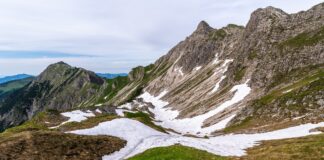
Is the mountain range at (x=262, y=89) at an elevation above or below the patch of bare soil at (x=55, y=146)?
above

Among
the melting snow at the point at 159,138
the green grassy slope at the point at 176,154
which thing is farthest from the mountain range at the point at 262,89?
the green grassy slope at the point at 176,154

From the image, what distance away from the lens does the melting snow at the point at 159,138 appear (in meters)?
48.3

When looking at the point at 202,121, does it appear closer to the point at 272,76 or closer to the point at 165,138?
the point at 272,76

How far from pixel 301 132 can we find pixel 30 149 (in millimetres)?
46318

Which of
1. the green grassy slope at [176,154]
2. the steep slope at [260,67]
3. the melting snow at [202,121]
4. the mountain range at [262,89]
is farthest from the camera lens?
the steep slope at [260,67]

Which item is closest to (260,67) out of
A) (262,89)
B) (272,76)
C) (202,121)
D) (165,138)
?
(272,76)

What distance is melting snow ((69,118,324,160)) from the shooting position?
4834cm

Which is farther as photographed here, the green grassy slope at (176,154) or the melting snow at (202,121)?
the melting snow at (202,121)

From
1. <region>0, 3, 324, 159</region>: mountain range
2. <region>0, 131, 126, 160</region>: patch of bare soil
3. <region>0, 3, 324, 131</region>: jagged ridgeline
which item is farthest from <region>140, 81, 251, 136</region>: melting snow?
<region>0, 131, 126, 160</region>: patch of bare soil

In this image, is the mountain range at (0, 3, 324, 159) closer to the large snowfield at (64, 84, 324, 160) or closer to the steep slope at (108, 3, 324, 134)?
the steep slope at (108, 3, 324, 134)

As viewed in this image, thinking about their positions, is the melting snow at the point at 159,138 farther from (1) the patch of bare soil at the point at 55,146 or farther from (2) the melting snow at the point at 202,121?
(2) the melting snow at the point at 202,121

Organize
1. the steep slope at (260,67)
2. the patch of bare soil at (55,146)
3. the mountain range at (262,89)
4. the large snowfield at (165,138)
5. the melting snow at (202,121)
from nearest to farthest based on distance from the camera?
the patch of bare soil at (55,146)
the large snowfield at (165,138)
the mountain range at (262,89)
the melting snow at (202,121)
the steep slope at (260,67)

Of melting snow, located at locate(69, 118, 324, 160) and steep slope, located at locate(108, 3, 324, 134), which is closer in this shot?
melting snow, located at locate(69, 118, 324, 160)

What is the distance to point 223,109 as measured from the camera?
124 meters
